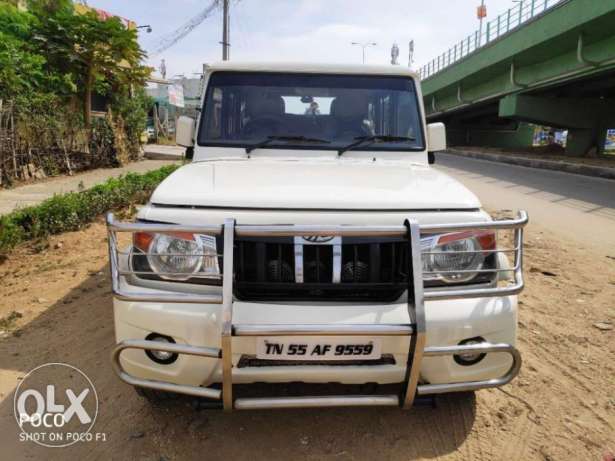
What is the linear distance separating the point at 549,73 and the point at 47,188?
17.2 m

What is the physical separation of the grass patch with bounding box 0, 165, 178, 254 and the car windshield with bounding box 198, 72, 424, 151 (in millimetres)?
3285

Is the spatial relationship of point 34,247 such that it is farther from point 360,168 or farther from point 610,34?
point 610,34

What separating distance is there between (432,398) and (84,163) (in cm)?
1273

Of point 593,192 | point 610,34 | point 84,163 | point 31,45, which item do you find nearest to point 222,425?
point 593,192

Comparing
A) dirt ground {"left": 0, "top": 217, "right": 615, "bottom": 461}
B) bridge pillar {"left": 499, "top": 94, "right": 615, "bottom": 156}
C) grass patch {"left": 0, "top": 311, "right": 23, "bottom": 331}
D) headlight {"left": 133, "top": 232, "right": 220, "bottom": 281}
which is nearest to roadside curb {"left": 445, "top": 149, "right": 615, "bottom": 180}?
bridge pillar {"left": 499, "top": 94, "right": 615, "bottom": 156}

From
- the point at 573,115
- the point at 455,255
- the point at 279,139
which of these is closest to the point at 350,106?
the point at 279,139

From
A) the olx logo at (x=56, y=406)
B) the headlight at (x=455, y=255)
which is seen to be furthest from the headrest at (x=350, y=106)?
the olx logo at (x=56, y=406)

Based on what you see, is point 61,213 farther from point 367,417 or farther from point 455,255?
point 455,255

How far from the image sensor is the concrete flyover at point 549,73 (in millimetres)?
14500

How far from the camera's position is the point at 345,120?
3479 millimetres

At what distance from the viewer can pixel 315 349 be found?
1.97m

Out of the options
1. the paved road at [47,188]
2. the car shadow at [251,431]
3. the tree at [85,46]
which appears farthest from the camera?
the tree at [85,46]

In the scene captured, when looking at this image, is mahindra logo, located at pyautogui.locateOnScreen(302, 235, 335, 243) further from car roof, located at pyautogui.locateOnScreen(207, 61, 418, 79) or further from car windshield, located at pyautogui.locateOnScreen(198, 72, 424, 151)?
car roof, located at pyautogui.locateOnScreen(207, 61, 418, 79)

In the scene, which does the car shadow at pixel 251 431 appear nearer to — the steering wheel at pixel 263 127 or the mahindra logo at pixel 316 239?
the mahindra logo at pixel 316 239
